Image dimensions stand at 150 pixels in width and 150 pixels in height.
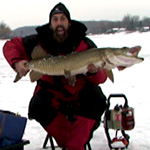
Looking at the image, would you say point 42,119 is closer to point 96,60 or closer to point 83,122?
point 83,122

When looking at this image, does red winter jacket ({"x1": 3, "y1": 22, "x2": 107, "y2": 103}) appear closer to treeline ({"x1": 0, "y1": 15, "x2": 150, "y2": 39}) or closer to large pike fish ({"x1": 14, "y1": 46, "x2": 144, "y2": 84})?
large pike fish ({"x1": 14, "y1": 46, "x2": 144, "y2": 84})

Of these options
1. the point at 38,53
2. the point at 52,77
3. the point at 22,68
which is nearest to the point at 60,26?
the point at 38,53

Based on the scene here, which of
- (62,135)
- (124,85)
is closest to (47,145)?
(62,135)

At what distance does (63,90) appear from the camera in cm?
393

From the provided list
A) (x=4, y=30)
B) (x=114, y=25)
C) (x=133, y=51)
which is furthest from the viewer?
(x=114, y=25)

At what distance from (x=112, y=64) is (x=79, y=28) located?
2.83 ft

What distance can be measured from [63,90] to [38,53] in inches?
21.0

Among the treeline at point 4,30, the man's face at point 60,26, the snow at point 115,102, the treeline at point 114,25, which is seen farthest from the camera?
the treeline at point 114,25

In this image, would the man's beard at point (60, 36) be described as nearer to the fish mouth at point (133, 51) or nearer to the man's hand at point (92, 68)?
the man's hand at point (92, 68)

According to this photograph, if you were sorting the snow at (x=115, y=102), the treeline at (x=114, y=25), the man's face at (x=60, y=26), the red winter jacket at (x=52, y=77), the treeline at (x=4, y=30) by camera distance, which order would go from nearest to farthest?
the red winter jacket at (x=52, y=77), the man's face at (x=60, y=26), the snow at (x=115, y=102), the treeline at (x=4, y=30), the treeline at (x=114, y=25)

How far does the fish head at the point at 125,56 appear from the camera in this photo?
11.2 ft

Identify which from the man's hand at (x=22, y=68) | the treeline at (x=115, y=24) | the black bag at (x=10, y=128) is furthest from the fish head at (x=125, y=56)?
the treeline at (x=115, y=24)

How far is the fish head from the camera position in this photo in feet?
11.2

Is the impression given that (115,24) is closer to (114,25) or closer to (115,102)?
(114,25)
